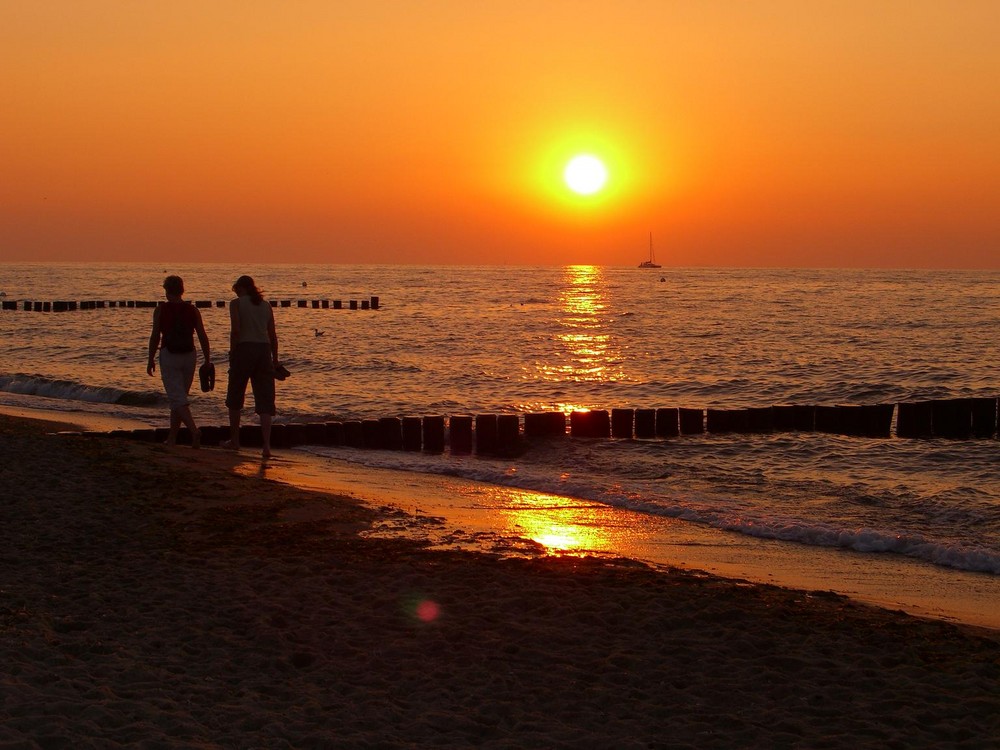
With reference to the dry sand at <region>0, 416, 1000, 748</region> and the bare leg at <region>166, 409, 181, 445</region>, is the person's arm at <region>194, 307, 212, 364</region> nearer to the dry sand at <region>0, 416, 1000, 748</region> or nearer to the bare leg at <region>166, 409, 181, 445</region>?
the bare leg at <region>166, 409, 181, 445</region>

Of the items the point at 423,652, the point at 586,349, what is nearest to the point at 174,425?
the point at 423,652

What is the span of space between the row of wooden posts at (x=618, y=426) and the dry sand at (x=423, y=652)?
6.56 m

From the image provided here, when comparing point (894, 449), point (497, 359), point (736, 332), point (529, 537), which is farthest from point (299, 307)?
point (529, 537)

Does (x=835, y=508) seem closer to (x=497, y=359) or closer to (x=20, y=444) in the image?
(x=20, y=444)

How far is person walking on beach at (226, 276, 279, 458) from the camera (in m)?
11.3

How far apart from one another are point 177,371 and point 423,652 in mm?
6863

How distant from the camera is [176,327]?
11.2 metres

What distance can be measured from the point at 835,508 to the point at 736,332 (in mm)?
34669

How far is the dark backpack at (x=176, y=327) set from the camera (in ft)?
36.4

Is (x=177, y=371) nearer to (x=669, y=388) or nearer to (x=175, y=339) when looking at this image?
(x=175, y=339)

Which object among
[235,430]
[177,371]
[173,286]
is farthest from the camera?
[235,430]

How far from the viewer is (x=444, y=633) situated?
19.2ft

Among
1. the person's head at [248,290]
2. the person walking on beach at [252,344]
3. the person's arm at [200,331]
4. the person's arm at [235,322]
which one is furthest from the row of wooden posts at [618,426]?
the person's head at [248,290]

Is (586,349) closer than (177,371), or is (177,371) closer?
(177,371)
